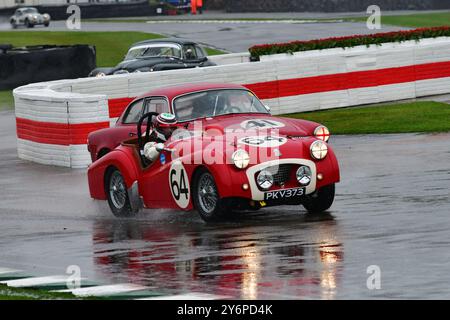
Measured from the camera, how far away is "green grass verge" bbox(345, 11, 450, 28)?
57.9 m

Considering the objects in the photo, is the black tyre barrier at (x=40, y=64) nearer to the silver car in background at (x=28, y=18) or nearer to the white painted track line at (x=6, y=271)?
the white painted track line at (x=6, y=271)

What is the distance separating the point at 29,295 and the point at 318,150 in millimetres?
4597

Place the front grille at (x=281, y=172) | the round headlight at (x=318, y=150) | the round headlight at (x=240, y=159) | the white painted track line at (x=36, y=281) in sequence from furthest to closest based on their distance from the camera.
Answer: the round headlight at (x=318, y=150), the front grille at (x=281, y=172), the round headlight at (x=240, y=159), the white painted track line at (x=36, y=281)

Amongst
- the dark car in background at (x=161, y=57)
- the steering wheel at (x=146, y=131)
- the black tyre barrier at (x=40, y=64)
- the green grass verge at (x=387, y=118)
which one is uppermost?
the steering wheel at (x=146, y=131)

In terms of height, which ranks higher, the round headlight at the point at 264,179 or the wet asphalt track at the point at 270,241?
the round headlight at the point at 264,179

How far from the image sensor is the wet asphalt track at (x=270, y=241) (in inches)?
392

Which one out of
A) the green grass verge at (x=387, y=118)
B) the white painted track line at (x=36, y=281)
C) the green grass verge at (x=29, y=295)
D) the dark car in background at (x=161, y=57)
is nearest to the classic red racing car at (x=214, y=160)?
the white painted track line at (x=36, y=281)

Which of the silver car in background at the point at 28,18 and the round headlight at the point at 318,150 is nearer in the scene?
the round headlight at the point at 318,150

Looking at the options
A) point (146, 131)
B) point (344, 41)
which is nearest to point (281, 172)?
point (146, 131)

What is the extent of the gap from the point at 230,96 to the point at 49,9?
7087 centimetres

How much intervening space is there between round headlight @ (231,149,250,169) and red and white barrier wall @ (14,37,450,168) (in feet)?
25.0

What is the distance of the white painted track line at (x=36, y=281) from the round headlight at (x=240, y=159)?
9.49 ft

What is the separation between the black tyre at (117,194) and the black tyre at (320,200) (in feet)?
7.72

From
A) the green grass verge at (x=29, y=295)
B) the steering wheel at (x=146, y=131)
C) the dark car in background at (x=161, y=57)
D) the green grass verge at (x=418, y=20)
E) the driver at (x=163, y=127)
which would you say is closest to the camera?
the green grass verge at (x=29, y=295)
